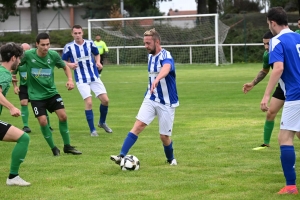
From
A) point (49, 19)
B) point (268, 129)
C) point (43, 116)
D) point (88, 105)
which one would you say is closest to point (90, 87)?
point (88, 105)

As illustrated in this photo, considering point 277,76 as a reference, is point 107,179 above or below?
below

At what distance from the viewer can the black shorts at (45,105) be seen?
401 inches

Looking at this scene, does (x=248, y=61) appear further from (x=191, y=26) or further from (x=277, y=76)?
(x=277, y=76)

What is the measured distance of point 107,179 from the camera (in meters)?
8.31

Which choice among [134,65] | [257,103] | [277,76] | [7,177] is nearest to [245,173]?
[277,76]

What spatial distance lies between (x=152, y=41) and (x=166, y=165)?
1723 mm

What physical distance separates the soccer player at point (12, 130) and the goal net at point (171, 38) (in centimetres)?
2982

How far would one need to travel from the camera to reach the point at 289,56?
23.1 feet

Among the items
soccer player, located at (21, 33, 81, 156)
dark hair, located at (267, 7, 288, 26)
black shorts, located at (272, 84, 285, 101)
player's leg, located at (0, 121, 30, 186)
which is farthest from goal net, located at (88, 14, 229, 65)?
dark hair, located at (267, 7, 288, 26)

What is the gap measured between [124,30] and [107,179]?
104 ft

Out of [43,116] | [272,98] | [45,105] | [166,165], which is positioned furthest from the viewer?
[45,105]

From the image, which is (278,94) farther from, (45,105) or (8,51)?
(8,51)

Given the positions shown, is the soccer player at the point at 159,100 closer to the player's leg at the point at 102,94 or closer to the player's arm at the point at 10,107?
the player's arm at the point at 10,107

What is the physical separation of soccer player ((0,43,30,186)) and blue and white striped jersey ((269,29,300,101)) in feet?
9.68
